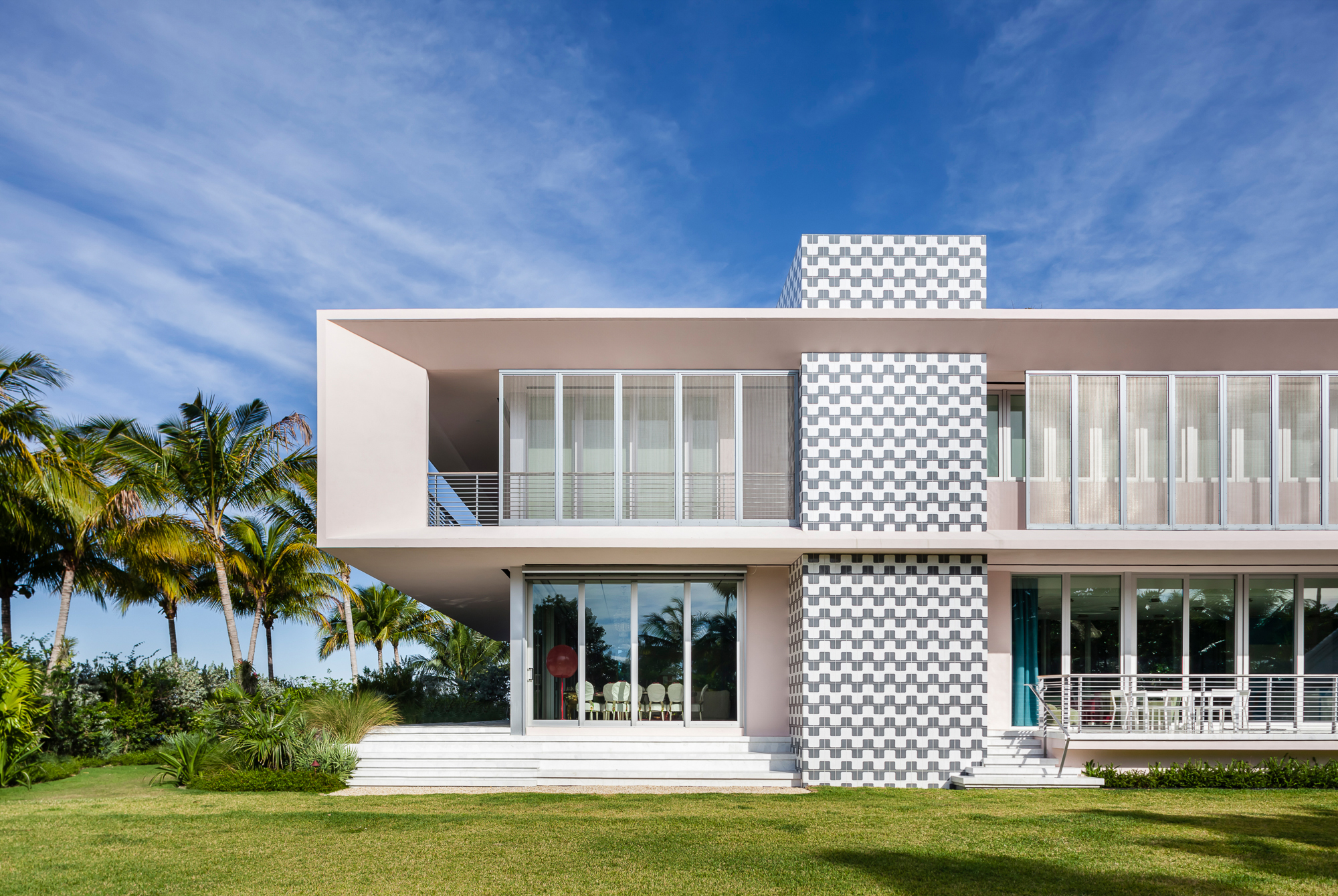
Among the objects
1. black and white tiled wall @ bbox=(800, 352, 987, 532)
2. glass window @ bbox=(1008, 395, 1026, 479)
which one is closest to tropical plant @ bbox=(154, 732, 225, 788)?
black and white tiled wall @ bbox=(800, 352, 987, 532)

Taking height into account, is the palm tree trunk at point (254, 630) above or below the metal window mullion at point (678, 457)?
below

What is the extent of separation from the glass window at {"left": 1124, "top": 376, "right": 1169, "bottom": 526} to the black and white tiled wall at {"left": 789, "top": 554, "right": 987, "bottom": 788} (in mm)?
2747

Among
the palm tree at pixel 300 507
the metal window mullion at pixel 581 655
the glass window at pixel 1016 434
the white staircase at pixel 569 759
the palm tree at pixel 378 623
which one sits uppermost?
the glass window at pixel 1016 434

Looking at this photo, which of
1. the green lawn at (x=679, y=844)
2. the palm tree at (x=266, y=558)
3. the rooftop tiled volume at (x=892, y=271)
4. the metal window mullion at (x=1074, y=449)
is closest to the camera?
the green lawn at (x=679, y=844)

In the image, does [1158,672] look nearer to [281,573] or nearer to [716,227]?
[716,227]

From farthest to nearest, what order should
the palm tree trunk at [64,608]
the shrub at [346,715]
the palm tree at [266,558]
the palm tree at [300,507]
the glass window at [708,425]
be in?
1. the palm tree at [266,558]
2. the palm tree at [300,507]
3. the palm tree trunk at [64,608]
4. the glass window at [708,425]
5. the shrub at [346,715]

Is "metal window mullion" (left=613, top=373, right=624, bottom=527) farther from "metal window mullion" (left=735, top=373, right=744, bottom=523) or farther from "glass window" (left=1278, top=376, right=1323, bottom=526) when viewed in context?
"glass window" (left=1278, top=376, right=1323, bottom=526)

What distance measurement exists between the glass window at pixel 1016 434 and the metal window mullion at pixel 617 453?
6.10 meters

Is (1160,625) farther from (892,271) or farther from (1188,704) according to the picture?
(892,271)

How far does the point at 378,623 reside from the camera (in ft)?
121

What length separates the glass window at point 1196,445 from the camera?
1391 centimetres

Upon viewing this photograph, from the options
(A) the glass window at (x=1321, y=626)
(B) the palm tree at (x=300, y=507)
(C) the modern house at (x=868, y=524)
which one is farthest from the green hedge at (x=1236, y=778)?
(B) the palm tree at (x=300, y=507)

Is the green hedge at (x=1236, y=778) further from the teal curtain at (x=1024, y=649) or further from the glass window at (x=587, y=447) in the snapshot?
the glass window at (x=587, y=447)

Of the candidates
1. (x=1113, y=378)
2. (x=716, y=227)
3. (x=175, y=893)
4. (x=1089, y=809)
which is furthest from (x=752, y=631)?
(x=716, y=227)
